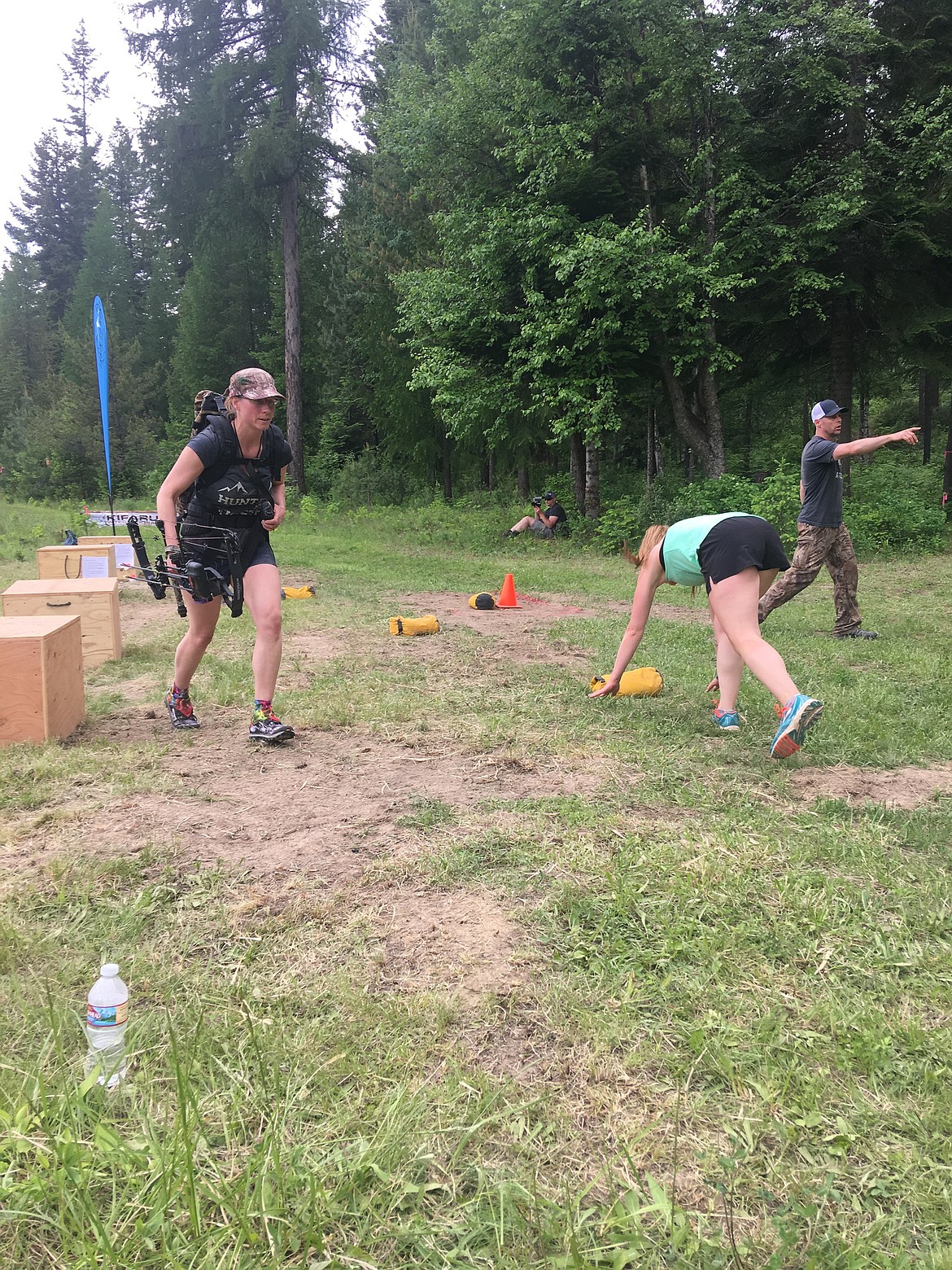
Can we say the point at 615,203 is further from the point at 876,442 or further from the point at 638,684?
the point at 638,684

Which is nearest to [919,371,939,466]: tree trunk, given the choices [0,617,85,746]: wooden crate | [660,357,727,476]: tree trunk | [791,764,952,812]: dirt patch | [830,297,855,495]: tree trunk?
[830,297,855,495]: tree trunk

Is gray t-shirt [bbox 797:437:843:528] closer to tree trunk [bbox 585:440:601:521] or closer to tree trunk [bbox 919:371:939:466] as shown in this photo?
tree trunk [bbox 585:440:601:521]

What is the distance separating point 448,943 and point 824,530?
6.36 metres

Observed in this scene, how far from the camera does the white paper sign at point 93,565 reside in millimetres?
8789

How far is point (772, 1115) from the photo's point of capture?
1.88 m

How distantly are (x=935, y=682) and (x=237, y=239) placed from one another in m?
36.5

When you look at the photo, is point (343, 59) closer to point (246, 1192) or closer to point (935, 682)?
point (935, 682)

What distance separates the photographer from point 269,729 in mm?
4613

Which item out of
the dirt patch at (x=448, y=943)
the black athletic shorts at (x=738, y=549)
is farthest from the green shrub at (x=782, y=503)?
the dirt patch at (x=448, y=943)

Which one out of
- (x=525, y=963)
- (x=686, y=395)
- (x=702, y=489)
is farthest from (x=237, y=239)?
(x=525, y=963)

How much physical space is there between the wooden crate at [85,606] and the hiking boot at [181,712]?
1.65 metres

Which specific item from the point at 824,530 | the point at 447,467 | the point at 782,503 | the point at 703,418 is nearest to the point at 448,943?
the point at 824,530

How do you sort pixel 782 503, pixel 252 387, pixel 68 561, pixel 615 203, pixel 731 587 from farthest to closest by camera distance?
pixel 615 203 < pixel 782 503 < pixel 68 561 < pixel 252 387 < pixel 731 587

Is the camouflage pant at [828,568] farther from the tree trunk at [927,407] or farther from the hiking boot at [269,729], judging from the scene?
the tree trunk at [927,407]
